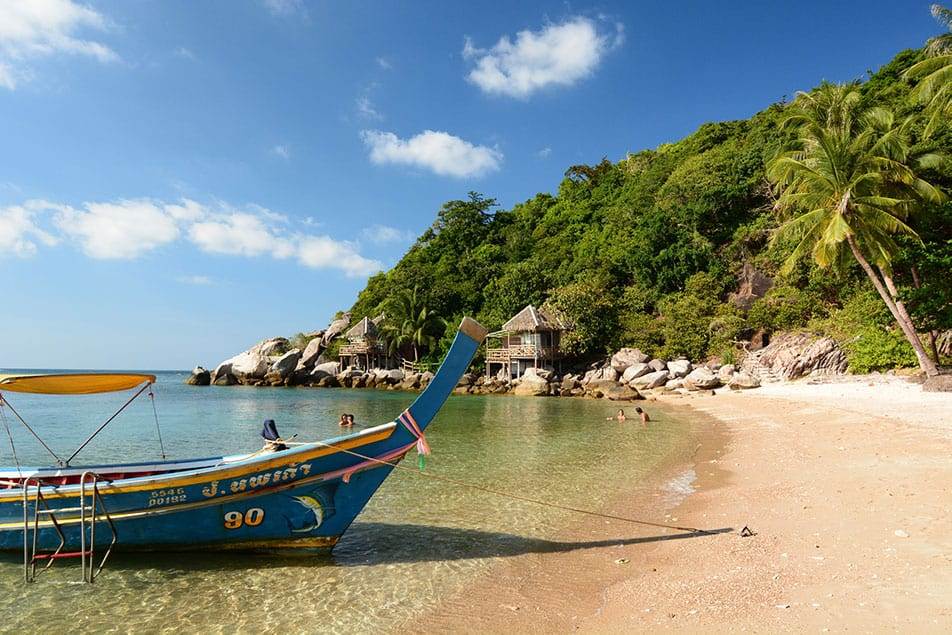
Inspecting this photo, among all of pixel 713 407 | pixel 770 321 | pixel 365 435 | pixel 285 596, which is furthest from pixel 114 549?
pixel 770 321

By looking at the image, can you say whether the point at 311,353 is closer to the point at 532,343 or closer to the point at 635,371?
the point at 532,343

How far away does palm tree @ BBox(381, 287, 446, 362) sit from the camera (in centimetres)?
4772

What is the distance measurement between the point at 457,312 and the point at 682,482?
40.4 meters

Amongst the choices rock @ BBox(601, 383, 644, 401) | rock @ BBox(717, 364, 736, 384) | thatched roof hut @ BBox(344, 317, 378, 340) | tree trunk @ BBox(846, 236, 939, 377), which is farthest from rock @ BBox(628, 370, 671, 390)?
thatched roof hut @ BBox(344, 317, 378, 340)

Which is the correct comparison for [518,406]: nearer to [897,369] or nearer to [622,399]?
[622,399]

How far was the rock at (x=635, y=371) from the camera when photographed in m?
33.0

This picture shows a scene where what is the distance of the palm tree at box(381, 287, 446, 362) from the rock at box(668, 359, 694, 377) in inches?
860

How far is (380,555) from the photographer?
21.7 ft

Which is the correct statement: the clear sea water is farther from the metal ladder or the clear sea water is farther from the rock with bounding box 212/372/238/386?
the rock with bounding box 212/372/238/386

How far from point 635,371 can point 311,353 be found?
108 ft

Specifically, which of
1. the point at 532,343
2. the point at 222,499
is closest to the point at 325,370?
the point at 532,343

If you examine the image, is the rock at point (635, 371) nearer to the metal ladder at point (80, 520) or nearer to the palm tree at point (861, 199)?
the palm tree at point (861, 199)

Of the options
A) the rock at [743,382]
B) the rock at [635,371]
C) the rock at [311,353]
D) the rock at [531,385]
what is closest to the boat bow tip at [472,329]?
the rock at [743,382]

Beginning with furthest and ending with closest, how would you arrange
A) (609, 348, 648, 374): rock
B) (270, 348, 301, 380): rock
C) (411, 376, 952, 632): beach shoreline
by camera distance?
1. (270, 348, 301, 380): rock
2. (609, 348, 648, 374): rock
3. (411, 376, 952, 632): beach shoreline
